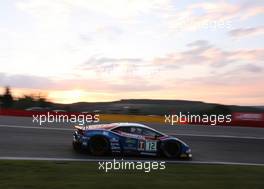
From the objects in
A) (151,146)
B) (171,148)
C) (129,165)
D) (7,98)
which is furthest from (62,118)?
(7,98)

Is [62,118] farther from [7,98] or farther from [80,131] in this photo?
[7,98]

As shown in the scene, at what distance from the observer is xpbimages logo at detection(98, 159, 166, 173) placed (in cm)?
1239

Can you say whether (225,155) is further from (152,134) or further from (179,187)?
(179,187)

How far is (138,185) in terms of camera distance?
9.96 m

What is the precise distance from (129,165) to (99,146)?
2288mm

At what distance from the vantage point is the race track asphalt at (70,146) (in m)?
15.3

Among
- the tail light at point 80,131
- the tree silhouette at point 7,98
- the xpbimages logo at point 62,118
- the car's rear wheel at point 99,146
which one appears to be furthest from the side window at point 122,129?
the tree silhouette at point 7,98

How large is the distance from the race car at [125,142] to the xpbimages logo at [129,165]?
122 centimetres

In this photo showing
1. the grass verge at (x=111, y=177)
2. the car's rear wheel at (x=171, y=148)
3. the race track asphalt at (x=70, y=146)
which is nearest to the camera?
the grass verge at (x=111, y=177)

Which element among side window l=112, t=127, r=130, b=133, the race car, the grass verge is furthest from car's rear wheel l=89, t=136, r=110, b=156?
the grass verge

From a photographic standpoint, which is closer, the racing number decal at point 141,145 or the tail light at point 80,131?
the tail light at point 80,131

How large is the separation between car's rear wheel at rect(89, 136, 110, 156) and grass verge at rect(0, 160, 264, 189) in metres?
2.02

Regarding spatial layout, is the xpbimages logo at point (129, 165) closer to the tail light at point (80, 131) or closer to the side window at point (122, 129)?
the side window at point (122, 129)

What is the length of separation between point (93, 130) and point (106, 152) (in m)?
0.75
